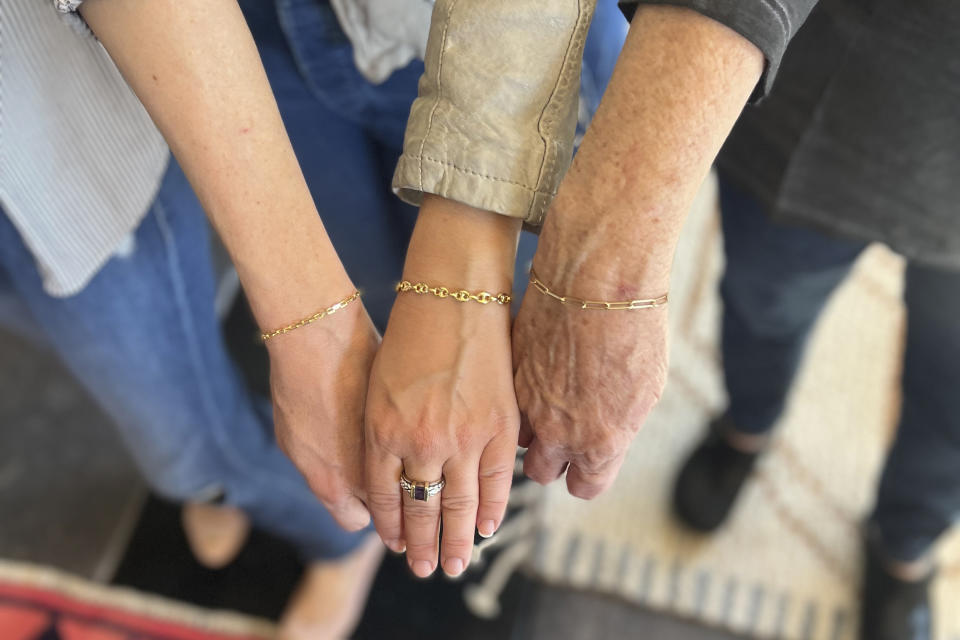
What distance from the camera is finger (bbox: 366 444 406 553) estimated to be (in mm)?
509

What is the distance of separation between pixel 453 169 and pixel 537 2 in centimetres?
12

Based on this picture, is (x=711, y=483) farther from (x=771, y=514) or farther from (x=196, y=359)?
(x=196, y=359)

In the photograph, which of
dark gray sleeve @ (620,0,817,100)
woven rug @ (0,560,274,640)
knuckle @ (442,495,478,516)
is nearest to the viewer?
dark gray sleeve @ (620,0,817,100)

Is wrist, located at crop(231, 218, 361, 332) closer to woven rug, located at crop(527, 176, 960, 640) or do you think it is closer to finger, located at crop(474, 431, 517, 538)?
finger, located at crop(474, 431, 517, 538)

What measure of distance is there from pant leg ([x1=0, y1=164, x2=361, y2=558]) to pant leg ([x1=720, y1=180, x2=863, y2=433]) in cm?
62

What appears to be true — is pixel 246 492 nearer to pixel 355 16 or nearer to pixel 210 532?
pixel 210 532

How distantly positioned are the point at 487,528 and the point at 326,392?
159mm

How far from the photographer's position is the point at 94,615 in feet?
3.67

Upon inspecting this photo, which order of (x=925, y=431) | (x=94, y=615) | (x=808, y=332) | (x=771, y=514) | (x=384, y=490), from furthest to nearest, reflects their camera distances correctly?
1. (x=771, y=514)
2. (x=94, y=615)
3. (x=808, y=332)
4. (x=925, y=431)
5. (x=384, y=490)

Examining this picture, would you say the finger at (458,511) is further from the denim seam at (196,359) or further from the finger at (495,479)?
the denim seam at (196,359)

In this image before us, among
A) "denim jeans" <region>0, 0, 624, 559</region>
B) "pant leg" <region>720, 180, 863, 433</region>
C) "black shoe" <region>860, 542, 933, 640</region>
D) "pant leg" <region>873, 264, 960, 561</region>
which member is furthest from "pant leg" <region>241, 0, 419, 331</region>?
"black shoe" <region>860, 542, 933, 640</region>

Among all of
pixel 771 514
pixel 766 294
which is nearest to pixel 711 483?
pixel 771 514

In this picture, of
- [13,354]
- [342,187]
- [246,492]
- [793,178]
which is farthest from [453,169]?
[13,354]

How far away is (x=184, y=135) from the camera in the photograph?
1.56 ft
